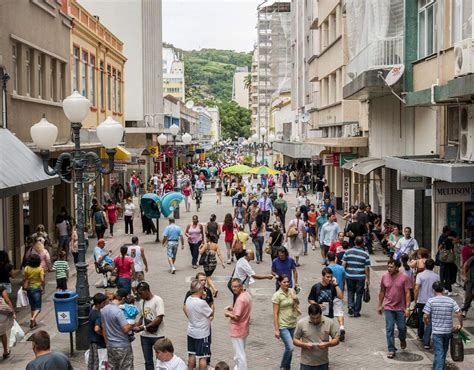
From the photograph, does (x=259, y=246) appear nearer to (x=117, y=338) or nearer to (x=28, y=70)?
(x=28, y=70)

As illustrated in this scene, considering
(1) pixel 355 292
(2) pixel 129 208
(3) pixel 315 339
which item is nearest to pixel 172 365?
(3) pixel 315 339

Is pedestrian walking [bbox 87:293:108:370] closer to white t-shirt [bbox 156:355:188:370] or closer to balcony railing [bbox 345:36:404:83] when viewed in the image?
white t-shirt [bbox 156:355:188:370]

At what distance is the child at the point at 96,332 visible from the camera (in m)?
10.4

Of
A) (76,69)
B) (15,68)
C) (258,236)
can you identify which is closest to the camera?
(15,68)

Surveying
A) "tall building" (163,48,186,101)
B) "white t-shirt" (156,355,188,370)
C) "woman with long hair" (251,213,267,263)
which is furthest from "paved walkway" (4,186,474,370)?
"tall building" (163,48,186,101)

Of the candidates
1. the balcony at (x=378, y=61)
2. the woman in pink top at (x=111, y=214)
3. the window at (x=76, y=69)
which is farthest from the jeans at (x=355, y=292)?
the window at (x=76, y=69)

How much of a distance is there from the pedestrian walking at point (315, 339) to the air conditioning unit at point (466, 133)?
843 centimetres

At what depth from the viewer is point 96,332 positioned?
10453mm

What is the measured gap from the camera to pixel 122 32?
5306 centimetres

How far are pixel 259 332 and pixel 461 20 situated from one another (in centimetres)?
801

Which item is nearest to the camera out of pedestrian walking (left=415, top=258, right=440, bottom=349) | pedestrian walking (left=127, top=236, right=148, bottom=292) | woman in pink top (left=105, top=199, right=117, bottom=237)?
pedestrian walking (left=415, top=258, right=440, bottom=349)

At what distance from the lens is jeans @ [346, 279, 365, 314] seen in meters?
14.6

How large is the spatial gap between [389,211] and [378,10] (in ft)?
24.3

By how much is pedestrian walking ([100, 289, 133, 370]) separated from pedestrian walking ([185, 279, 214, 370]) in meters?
0.90
